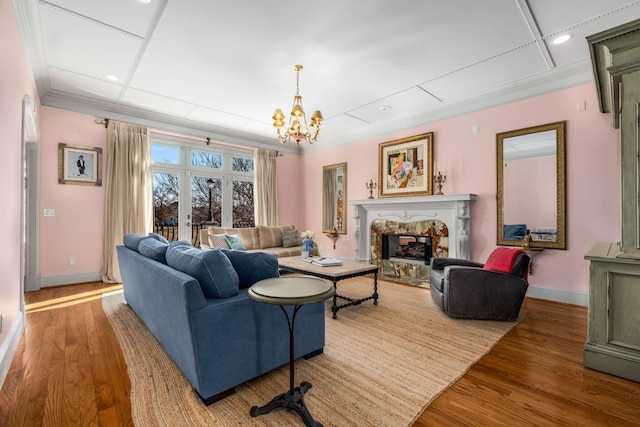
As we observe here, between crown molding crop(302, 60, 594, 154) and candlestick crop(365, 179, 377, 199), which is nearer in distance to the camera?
crown molding crop(302, 60, 594, 154)

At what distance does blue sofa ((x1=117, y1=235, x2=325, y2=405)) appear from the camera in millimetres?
1681

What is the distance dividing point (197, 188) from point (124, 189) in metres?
1.35

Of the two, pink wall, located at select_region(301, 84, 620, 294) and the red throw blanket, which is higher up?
pink wall, located at select_region(301, 84, 620, 294)

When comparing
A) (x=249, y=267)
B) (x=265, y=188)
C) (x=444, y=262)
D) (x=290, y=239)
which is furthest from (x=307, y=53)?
(x=265, y=188)

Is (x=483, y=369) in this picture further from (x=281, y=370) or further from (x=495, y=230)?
(x=495, y=230)

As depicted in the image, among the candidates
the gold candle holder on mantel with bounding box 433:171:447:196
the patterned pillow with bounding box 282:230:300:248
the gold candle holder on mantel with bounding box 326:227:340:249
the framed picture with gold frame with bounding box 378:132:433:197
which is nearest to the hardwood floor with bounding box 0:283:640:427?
the gold candle holder on mantel with bounding box 433:171:447:196

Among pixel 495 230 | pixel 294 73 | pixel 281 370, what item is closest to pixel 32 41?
pixel 294 73

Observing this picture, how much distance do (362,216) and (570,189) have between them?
10.5 feet

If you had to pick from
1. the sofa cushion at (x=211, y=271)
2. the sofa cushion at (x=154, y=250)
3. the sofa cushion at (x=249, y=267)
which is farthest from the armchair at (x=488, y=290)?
Result: the sofa cushion at (x=154, y=250)

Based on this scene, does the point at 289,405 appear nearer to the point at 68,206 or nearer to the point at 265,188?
the point at 68,206

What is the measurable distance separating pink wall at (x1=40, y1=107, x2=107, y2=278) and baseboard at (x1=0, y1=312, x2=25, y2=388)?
2000 mm

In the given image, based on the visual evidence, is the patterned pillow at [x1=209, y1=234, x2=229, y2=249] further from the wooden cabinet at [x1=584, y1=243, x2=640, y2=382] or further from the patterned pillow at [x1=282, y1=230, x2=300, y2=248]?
the wooden cabinet at [x1=584, y1=243, x2=640, y2=382]

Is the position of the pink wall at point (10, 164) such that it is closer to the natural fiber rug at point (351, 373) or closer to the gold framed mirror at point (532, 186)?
the natural fiber rug at point (351, 373)

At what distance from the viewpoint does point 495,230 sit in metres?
4.19
